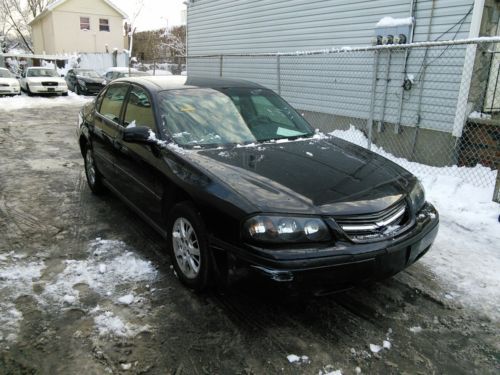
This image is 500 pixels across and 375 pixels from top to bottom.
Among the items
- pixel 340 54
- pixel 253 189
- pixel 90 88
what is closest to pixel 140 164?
pixel 253 189

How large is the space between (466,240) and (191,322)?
3.03 metres

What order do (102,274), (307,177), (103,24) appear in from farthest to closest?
(103,24)
(102,274)
(307,177)

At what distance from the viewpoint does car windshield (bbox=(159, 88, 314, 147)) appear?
3.61 m

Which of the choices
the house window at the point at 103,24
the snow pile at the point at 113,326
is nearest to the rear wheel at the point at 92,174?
the snow pile at the point at 113,326

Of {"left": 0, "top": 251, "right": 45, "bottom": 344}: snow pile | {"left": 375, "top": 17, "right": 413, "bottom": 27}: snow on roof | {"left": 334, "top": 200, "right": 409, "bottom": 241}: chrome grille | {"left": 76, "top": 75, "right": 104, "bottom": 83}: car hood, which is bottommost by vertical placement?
{"left": 0, "top": 251, "right": 45, "bottom": 344}: snow pile

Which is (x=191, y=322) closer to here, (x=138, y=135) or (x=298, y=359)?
(x=298, y=359)

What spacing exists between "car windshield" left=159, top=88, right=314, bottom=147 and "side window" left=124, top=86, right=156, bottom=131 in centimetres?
14

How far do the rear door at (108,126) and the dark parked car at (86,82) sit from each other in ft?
53.9

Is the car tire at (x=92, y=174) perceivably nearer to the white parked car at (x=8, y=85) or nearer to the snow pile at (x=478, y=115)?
the snow pile at (x=478, y=115)

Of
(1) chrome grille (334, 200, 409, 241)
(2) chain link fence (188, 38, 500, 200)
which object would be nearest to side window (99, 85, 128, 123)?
(1) chrome grille (334, 200, 409, 241)

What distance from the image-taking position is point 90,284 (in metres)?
3.31

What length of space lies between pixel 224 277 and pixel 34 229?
271 cm

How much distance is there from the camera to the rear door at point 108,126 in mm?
4469

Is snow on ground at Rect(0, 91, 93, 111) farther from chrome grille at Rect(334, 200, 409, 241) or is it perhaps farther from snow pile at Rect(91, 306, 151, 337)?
chrome grille at Rect(334, 200, 409, 241)
